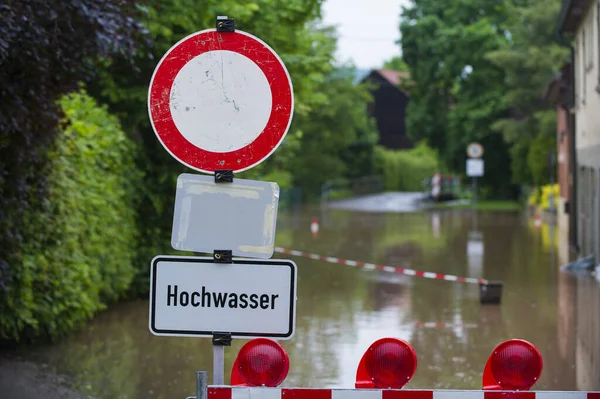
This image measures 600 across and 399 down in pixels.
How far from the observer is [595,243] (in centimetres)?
2006

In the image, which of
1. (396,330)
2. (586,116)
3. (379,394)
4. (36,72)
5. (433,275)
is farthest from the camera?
(586,116)

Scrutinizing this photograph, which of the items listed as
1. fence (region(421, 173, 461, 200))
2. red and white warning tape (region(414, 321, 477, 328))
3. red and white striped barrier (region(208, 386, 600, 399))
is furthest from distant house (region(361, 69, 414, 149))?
red and white striped barrier (region(208, 386, 600, 399))

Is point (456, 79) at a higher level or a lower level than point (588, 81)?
higher

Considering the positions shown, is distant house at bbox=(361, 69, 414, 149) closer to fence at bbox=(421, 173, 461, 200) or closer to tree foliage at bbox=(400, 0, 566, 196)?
tree foliage at bbox=(400, 0, 566, 196)

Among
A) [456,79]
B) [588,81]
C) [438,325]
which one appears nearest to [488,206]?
[456,79]

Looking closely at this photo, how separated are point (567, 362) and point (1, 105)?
580 cm

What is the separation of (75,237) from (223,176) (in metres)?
7.29

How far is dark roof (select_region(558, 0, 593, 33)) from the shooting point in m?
22.4

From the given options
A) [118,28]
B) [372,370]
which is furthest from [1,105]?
[372,370]

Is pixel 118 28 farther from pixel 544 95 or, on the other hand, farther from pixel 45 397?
pixel 544 95

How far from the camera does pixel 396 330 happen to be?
13.0m

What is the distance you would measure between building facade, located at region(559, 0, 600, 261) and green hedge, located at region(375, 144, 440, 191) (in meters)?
47.7

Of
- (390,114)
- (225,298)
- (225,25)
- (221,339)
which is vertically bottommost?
(221,339)

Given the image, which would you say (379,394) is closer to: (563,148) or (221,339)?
(221,339)
